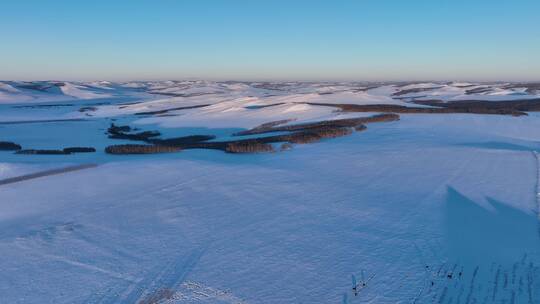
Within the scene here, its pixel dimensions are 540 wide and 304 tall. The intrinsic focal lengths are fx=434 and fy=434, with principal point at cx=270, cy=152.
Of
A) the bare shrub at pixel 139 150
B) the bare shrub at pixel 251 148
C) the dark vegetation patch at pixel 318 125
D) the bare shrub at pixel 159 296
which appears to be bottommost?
the bare shrub at pixel 159 296

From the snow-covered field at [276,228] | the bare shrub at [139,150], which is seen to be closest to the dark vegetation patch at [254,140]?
the bare shrub at [139,150]

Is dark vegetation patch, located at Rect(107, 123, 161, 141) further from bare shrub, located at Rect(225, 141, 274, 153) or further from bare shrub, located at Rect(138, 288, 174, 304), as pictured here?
bare shrub, located at Rect(138, 288, 174, 304)

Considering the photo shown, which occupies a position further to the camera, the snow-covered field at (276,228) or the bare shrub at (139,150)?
the bare shrub at (139,150)

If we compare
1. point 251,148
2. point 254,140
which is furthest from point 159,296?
point 254,140

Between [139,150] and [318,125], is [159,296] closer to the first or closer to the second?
[139,150]

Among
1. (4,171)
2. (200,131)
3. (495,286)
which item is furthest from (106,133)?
(495,286)

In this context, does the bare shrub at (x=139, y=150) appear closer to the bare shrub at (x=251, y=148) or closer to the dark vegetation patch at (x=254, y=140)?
the dark vegetation patch at (x=254, y=140)

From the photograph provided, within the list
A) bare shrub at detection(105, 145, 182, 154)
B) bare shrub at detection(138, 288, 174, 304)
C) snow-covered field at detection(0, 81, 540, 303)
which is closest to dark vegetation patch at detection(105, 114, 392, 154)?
bare shrub at detection(105, 145, 182, 154)

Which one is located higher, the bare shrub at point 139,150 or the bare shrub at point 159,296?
the bare shrub at point 139,150
